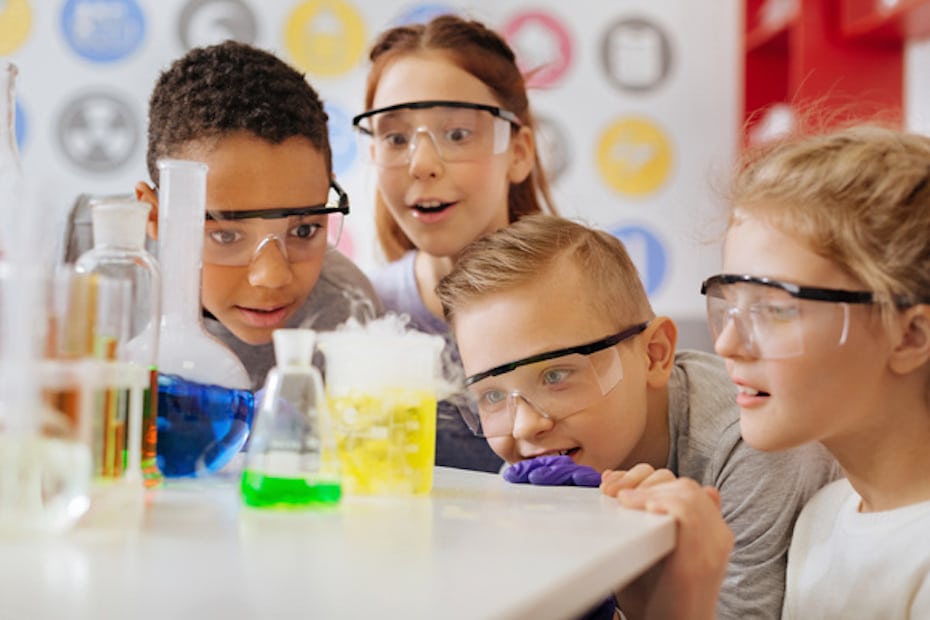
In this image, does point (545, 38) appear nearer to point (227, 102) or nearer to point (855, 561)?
point (227, 102)

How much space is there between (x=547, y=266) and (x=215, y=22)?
9.55 feet

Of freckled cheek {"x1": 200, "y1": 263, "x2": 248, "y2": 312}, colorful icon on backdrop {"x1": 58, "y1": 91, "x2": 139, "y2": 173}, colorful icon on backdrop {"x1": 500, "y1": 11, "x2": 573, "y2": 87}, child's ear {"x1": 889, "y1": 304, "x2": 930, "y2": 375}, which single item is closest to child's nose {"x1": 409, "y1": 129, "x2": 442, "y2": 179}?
freckled cheek {"x1": 200, "y1": 263, "x2": 248, "y2": 312}

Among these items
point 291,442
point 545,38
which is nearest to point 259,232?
point 291,442

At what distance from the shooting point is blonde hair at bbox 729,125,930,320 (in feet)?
3.73

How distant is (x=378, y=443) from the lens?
1.00 m

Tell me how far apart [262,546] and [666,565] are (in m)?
0.41

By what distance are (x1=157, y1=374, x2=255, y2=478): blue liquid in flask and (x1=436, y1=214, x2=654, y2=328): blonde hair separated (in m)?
0.58

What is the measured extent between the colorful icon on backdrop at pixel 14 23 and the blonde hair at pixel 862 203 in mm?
3520

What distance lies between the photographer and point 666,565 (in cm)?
98

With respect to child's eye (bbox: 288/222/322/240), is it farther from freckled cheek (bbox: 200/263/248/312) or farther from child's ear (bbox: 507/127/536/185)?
child's ear (bbox: 507/127/536/185)

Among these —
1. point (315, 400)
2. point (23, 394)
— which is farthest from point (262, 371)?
point (23, 394)

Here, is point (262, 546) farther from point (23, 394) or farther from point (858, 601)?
point (858, 601)

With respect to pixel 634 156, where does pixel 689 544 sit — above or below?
below

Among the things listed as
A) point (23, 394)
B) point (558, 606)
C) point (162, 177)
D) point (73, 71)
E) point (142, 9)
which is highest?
point (142, 9)
